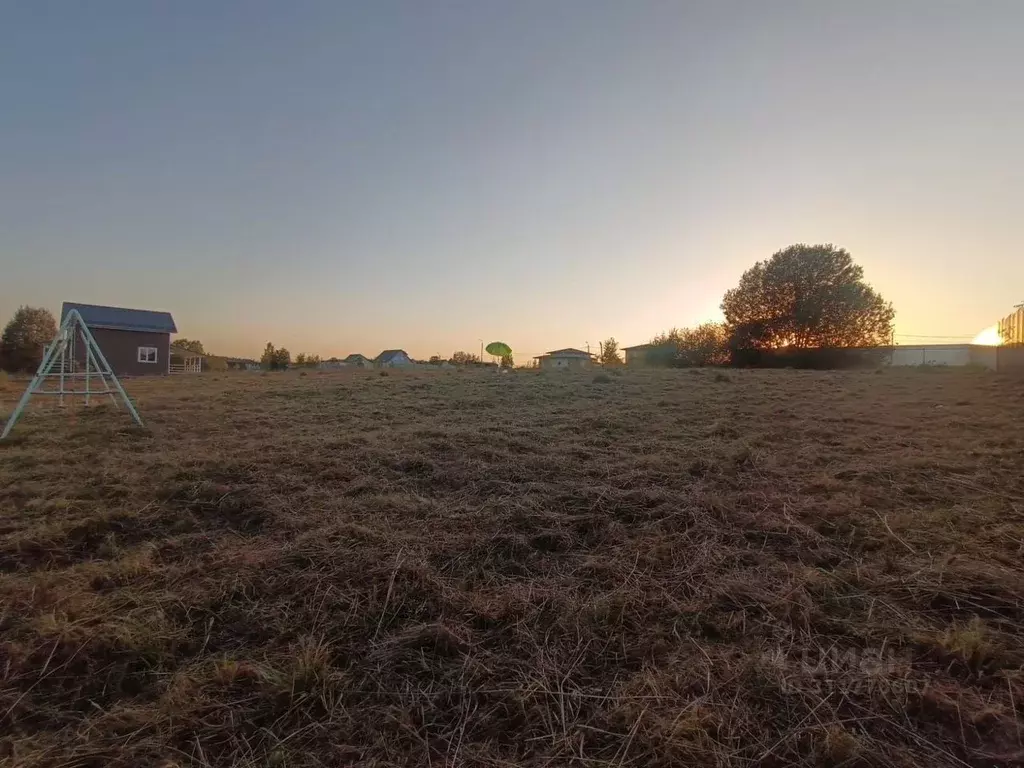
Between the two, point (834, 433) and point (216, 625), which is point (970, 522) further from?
point (216, 625)

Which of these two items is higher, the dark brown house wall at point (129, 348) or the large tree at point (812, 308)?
the large tree at point (812, 308)

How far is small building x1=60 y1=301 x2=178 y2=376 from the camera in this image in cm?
2475

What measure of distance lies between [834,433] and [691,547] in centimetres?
409

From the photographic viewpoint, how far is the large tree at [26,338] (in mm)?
31141

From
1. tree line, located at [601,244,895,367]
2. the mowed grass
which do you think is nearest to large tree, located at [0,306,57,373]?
the mowed grass

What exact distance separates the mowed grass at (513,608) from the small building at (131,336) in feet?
84.7

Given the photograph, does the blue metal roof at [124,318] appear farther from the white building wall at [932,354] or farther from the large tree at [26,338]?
the white building wall at [932,354]

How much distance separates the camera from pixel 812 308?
101ft

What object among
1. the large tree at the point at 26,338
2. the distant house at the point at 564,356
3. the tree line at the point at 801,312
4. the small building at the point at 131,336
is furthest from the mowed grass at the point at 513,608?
the distant house at the point at 564,356

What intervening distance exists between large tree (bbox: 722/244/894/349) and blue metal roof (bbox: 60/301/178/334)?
33868 millimetres

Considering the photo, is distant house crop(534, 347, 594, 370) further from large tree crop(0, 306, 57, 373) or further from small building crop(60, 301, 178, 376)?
large tree crop(0, 306, 57, 373)

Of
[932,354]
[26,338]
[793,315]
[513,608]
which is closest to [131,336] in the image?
[26,338]

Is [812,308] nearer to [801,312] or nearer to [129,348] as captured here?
[801,312]

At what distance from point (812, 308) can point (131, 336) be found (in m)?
39.6
